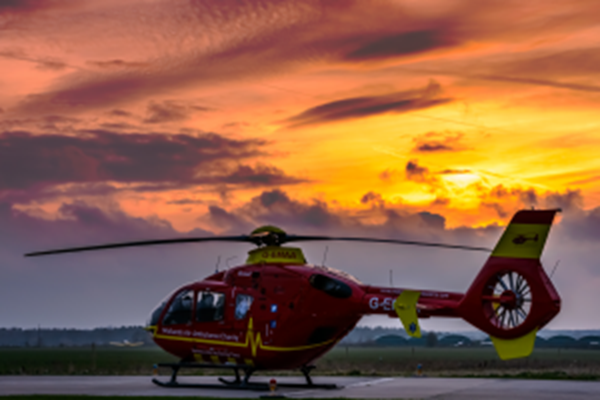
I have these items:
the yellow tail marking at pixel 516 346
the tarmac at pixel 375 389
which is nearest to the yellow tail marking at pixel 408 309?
the tarmac at pixel 375 389

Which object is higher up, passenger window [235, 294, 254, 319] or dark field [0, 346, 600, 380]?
passenger window [235, 294, 254, 319]

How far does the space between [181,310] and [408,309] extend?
8.94 metres

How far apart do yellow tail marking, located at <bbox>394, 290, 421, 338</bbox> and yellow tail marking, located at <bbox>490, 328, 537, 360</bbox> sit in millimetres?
2675

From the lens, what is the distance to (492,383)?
2878 centimetres

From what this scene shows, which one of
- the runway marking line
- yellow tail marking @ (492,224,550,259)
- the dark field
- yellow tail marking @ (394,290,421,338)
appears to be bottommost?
the dark field

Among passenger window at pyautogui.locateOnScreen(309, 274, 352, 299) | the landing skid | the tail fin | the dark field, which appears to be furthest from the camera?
the dark field

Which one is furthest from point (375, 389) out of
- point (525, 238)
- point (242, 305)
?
point (525, 238)

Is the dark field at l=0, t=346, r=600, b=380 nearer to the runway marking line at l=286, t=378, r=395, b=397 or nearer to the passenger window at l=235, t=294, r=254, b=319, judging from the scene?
the runway marking line at l=286, t=378, r=395, b=397

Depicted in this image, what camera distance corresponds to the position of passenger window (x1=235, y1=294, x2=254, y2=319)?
27297mm

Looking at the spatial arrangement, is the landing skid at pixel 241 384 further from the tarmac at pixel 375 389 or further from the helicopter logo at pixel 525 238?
the helicopter logo at pixel 525 238

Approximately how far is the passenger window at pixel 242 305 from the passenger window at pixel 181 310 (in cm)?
202

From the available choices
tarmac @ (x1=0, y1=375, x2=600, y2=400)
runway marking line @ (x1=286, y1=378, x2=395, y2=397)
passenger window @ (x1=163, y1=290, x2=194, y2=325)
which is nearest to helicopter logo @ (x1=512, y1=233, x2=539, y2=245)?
tarmac @ (x1=0, y1=375, x2=600, y2=400)

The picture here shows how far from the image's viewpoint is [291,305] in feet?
88.0

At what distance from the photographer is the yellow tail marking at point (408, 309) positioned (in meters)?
24.2
